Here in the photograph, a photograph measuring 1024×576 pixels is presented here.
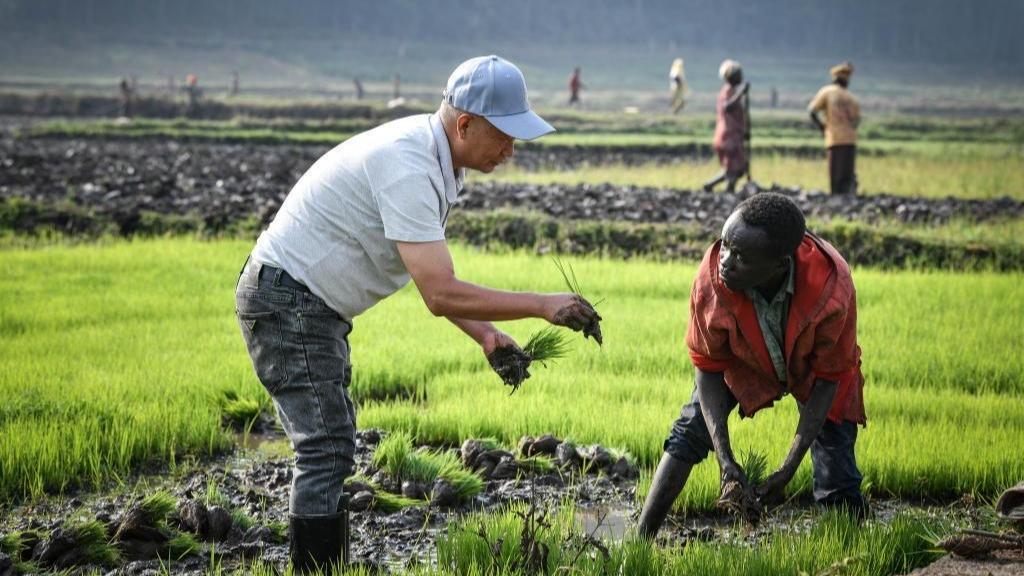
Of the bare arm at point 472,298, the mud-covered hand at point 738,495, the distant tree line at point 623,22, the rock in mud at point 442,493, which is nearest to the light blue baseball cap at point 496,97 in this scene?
the bare arm at point 472,298

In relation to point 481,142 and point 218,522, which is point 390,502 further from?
point 481,142

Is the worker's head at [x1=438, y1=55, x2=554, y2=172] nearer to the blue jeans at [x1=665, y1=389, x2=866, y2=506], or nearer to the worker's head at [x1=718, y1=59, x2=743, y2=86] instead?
the blue jeans at [x1=665, y1=389, x2=866, y2=506]

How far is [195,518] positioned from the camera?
381 centimetres

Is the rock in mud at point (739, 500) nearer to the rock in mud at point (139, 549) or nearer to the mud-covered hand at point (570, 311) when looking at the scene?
the mud-covered hand at point (570, 311)

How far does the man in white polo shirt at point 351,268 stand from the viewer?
9.91ft

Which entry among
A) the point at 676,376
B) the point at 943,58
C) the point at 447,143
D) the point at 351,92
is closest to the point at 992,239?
the point at 676,376

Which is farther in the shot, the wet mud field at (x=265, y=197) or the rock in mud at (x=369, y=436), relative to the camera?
the wet mud field at (x=265, y=197)

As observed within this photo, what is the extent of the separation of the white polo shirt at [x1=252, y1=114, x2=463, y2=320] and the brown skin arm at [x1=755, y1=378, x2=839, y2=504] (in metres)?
1.11

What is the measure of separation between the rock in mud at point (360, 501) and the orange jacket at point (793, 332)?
1.36 m

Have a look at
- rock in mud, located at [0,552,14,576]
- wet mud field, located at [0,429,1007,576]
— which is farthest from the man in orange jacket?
rock in mud, located at [0,552,14,576]

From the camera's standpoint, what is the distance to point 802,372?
3385 mm

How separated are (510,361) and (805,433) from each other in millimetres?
853

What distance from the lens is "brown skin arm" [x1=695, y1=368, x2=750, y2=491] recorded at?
3.22 m

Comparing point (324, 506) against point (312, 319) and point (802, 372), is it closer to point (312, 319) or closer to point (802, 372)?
point (312, 319)
